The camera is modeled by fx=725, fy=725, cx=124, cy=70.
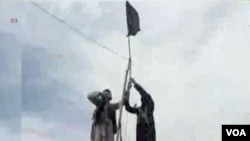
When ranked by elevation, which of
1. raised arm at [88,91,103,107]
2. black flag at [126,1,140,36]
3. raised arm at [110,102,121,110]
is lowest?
raised arm at [110,102,121,110]

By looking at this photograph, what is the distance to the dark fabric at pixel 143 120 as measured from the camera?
8562 mm

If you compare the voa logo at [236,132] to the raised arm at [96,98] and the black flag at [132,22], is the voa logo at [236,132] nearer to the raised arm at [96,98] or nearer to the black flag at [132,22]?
the raised arm at [96,98]

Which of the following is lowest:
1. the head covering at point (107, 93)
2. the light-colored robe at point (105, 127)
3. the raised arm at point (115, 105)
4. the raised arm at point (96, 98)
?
the light-colored robe at point (105, 127)

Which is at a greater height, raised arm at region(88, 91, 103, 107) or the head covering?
the head covering

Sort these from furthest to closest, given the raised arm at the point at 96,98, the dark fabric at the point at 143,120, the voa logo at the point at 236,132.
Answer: the dark fabric at the point at 143,120
the raised arm at the point at 96,98
the voa logo at the point at 236,132

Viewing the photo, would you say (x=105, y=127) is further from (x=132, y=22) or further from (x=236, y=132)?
(x=236, y=132)

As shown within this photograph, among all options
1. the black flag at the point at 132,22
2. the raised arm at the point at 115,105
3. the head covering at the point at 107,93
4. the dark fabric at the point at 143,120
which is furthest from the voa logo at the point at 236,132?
the black flag at the point at 132,22

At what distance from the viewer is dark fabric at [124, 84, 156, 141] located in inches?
337

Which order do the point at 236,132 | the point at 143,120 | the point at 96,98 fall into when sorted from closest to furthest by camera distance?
the point at 236,132
the point at 96,98
the point at 143,120

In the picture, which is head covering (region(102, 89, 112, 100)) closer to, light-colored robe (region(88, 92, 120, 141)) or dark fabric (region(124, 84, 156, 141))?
light-colored robe (region(88, 92, 120, 141))

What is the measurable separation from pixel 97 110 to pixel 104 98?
0.18 metres

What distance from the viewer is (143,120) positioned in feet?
28.3

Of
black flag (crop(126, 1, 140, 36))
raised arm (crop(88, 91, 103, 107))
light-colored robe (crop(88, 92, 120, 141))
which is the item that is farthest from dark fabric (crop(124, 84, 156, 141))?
black flag (crop(126, 1, 140, 36))

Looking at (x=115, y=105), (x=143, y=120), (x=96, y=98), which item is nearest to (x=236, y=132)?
(x=143, y=120)
